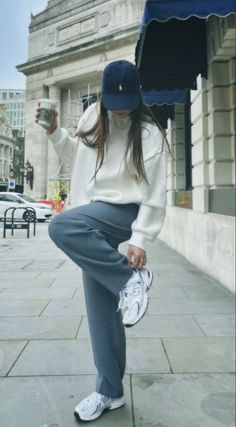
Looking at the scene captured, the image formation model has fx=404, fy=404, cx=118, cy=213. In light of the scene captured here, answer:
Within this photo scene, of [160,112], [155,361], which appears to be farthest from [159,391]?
[160,112]

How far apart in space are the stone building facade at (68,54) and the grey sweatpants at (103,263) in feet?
91.0

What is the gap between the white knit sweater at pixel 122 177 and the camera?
188 cm

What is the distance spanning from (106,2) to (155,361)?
3269 centimetres

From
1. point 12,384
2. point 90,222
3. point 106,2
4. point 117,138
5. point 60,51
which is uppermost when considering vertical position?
point 106,2

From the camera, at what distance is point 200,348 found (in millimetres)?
3117

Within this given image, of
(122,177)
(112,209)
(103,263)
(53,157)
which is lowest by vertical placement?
(103,263)

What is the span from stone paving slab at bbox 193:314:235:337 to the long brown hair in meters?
2.15

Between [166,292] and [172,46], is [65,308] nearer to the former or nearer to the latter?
[166,292]

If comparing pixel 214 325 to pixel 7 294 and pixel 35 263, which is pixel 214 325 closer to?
pixel 7 294

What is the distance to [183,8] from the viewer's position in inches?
168

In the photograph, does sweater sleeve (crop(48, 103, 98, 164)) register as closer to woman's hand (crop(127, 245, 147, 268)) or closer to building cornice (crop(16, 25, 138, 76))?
woman's hand (crop(127, 245, 147, 268))

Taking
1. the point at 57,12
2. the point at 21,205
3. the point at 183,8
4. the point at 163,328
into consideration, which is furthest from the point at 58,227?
the point at 57,12

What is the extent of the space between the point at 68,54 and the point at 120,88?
3373 centimetres

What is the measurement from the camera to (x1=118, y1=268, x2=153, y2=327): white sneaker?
1754mm
